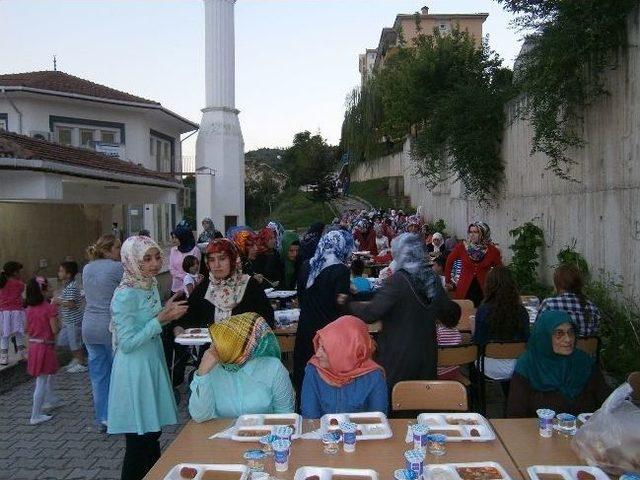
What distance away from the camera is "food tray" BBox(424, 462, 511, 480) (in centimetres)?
241

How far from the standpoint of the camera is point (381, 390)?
3.33 m

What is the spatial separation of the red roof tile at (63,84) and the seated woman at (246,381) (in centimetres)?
1806

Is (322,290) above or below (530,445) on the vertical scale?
above

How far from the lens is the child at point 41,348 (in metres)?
5.32

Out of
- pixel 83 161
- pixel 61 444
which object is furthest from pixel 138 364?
pixel 83 161

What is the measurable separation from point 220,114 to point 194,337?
59.5 ft

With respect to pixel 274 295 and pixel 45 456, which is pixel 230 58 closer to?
pixel 274 295

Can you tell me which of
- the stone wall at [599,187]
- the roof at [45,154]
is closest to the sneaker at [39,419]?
the roof at [45,154]

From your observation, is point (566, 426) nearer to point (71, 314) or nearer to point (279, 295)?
point (279, 295)

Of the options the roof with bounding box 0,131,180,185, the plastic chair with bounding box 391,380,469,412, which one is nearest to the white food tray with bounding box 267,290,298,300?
the plastic chair with bounding box 391,380,469,412

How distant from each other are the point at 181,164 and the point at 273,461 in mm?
24343

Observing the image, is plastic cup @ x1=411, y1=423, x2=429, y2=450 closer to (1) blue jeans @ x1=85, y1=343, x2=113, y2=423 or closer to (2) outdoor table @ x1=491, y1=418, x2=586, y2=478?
(2) outdoor table @ x1=491, y1=418, x2=586, y2=478

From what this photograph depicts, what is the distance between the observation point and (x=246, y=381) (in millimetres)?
3281

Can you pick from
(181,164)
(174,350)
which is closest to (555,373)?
(174,350)
